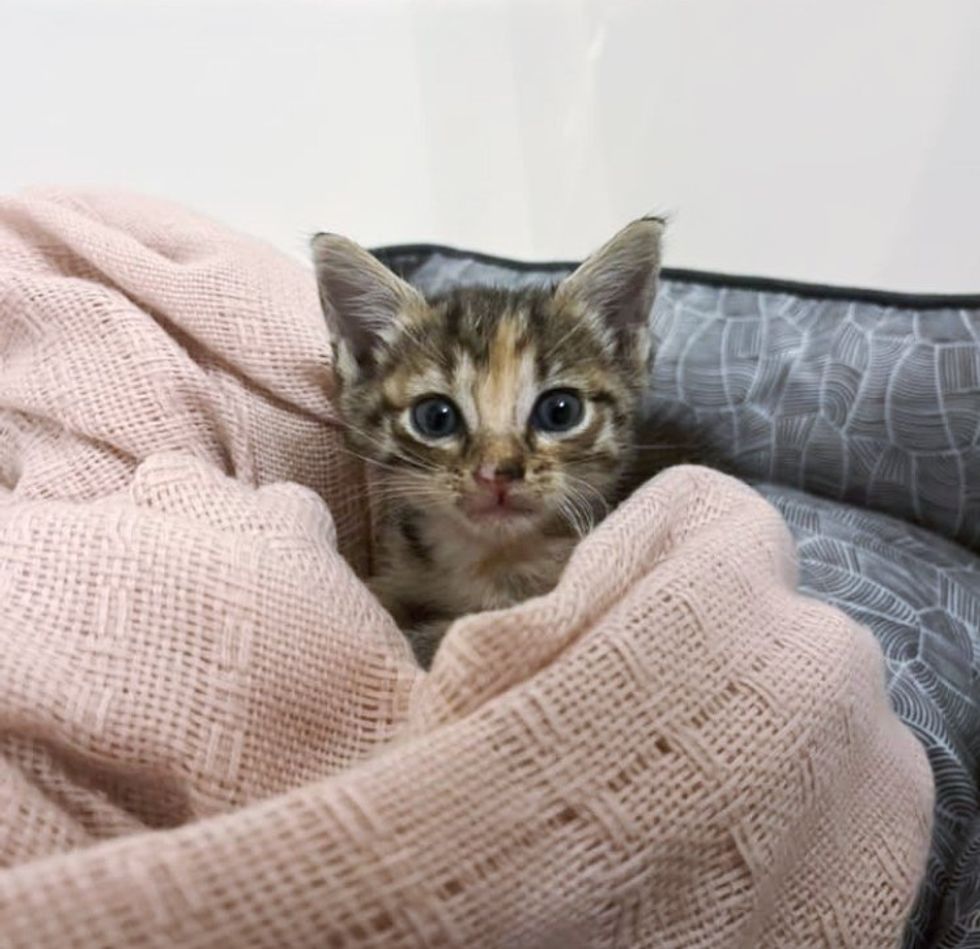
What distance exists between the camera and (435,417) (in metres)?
0.97

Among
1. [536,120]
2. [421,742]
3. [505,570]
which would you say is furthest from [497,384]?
[536,120]

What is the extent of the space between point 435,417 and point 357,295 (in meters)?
0.18

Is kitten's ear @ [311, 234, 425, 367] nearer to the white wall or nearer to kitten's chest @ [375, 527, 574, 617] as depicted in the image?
kitten's chest @ [375, 527, 574, 617]

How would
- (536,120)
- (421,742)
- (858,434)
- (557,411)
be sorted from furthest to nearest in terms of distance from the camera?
(536,120) → (858,434) → (557,411) → (421,742)

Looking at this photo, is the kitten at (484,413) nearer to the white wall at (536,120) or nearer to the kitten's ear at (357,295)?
the kitten's ear at (357,295)

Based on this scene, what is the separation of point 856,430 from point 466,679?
937 millimetres

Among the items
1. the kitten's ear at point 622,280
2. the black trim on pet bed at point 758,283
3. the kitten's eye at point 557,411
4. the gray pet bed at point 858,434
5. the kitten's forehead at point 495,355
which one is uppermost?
the kitten's ear at point 622,280

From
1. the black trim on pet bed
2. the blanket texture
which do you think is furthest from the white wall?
the blanket texture

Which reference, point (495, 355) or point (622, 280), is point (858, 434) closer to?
point (622, 280)

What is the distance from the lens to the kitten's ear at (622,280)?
1.01m

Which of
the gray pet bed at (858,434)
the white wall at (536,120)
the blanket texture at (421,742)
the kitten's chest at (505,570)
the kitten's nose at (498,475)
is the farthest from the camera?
the white wall at (536,120)

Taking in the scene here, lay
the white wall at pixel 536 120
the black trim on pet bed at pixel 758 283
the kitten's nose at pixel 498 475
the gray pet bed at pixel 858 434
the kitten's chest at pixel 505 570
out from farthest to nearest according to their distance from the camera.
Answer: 1. the white wall at pixel 536 120
2. the black trim on pet bed at pixel 758 283
3. the gray pet bed at pixel 858 434
4. the kitten's chest at pixel 505 570
5. the kitten's nose at pixel 498 475

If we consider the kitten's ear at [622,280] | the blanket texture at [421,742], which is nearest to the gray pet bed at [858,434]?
the kitten's ear at [622,280]

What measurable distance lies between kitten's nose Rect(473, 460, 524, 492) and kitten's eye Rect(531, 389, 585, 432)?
9cm
